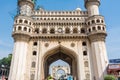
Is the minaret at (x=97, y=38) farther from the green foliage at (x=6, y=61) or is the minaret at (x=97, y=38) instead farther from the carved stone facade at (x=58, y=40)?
the green foliage at (x=6, y=61)

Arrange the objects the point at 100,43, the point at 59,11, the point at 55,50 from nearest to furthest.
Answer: the point at 100,43 < the point at 55,50 < the point at 59,11

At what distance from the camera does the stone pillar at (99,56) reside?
109ft

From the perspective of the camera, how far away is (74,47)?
37.4 m

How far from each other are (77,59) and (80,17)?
10.4 metres

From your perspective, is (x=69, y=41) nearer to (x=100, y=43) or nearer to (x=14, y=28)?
(x=100, y=43)

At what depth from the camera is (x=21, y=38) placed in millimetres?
36281

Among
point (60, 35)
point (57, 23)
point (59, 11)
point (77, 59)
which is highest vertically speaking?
point (59, 11)

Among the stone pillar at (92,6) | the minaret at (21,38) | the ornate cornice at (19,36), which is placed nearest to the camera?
the minaret at (21,38)

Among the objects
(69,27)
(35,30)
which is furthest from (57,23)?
(35,30)

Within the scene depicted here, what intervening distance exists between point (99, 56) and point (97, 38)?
4.13 metres

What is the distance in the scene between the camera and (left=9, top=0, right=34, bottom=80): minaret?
1318 inches

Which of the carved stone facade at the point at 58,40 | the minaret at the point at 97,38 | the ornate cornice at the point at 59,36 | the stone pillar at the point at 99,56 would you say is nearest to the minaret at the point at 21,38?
the carved stone facade at the point at 58,40

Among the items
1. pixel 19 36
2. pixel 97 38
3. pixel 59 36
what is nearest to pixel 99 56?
pixel 97 38

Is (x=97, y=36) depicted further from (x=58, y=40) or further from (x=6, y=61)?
(x=6, y=61)
